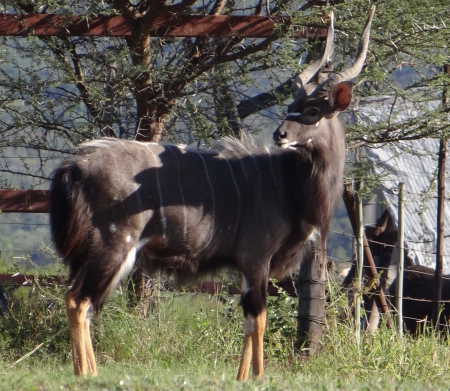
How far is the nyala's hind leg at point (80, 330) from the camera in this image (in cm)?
465

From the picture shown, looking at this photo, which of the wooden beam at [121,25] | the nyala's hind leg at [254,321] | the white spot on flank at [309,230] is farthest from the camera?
the wooden beam at [121,25]

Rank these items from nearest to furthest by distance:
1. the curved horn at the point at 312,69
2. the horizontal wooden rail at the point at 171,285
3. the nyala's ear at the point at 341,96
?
the nyala's ear at the point at 341,96 → the curved horn at the point at 312,69 → the horizontal wooden rail at the point at 171,285

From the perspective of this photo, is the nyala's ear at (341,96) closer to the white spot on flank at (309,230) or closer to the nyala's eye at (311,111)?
the nyala's eye at (311,111)

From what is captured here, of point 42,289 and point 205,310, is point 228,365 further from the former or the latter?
point 42,289

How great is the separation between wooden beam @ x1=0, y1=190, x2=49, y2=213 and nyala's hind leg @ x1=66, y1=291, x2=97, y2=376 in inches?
71.3

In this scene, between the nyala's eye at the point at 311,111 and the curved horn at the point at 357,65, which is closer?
the nyala's eye at the point at 311,111

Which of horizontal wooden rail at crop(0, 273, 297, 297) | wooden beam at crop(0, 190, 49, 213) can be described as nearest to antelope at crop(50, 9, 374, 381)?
horizontal wooden rail at crop(0, 273, 297, 297)

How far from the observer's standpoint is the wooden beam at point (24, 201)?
6.32m

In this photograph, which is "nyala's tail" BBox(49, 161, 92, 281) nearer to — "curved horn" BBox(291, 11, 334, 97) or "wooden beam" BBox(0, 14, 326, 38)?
"curved horn" BBox(291, 11, 334, 97)

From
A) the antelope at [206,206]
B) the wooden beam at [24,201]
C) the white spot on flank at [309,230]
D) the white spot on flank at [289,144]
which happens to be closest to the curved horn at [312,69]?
the antelope at [206,206]

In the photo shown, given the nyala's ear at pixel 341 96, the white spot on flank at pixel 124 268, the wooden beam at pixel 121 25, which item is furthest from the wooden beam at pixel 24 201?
the nyala's ear at pixel 341 96

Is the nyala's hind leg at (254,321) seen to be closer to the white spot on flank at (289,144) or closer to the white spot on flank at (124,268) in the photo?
the white spot on flank at (124,268)

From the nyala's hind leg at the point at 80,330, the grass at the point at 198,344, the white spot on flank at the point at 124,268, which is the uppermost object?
the white spot on flank at the point at 124,268

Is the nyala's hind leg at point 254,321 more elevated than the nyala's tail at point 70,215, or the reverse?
the nyala's tail at point 70,215
